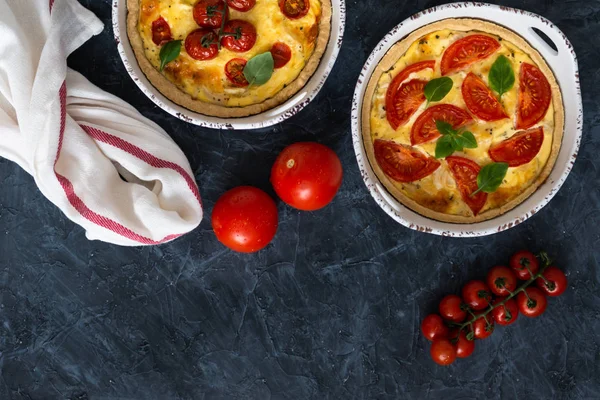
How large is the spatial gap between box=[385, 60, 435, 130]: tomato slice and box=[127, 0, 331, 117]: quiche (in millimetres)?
331

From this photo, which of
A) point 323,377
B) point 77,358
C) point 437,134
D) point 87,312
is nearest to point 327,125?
point 437,134

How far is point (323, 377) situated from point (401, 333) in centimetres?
41

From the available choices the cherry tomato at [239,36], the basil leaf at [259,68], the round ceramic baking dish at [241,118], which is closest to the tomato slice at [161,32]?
the round ceramic baking dish at [241,118]

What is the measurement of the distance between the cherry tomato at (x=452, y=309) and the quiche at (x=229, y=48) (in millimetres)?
1144

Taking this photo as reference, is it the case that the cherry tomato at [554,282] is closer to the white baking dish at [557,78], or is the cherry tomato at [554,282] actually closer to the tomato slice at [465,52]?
the white baking dish at [557,78]

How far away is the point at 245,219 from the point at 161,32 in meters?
0.85

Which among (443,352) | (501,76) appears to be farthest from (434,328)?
(501,76)

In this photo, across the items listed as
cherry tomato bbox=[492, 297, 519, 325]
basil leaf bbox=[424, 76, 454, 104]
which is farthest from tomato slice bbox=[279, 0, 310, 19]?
cherry tomato bbox=[492, 297, 519, 325]

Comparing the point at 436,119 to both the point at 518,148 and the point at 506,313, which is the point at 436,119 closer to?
the point at 518,148

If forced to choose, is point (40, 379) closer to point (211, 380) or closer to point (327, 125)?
point (211, 380)

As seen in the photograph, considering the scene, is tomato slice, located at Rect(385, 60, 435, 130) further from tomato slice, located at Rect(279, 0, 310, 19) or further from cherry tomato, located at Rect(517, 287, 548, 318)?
cherry tomato, located at Rect(517, 287, 548, 318)

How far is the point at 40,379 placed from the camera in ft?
9.28

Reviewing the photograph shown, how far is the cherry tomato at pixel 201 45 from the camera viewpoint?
241 cm

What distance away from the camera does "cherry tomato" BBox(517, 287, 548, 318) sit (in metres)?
2.65
